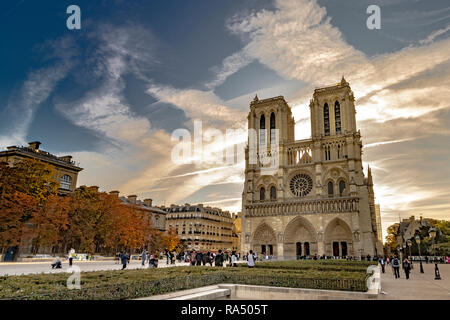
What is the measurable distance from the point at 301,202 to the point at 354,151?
1201 cm

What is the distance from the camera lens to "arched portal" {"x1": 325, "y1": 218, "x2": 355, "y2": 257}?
51312 mm

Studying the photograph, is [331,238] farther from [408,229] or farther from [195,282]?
[195,282]

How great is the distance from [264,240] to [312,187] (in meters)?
12.4

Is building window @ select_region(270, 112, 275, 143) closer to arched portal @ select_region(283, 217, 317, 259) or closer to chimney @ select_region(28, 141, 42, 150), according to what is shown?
arched portal @ select_region(283, 217, 317, 259)

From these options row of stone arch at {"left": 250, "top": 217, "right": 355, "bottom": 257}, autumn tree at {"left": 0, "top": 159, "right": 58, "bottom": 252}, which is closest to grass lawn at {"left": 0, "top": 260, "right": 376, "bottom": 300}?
autumn tree at {"left": 0, "top": 159, "right": 58, "bottom": 252}

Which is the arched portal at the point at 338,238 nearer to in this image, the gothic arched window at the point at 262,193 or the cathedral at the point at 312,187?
the cathedral at the point at 312,187

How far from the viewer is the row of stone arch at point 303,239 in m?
51.6

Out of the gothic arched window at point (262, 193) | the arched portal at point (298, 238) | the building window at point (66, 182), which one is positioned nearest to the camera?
the building window at point (66, 182)

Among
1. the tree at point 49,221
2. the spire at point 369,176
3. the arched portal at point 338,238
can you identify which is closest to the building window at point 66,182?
the tree at point 49,221

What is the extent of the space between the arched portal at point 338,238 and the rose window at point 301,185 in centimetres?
724

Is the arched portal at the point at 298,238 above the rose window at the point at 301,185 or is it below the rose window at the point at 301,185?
below

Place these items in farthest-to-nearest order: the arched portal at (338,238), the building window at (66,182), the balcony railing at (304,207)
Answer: the arched portal at (338,238), the balcony railing at (304,207), the building window at (66,182)

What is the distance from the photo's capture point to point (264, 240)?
187 ft

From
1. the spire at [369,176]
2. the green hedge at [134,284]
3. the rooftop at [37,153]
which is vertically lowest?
the green hedge at [134,284]
